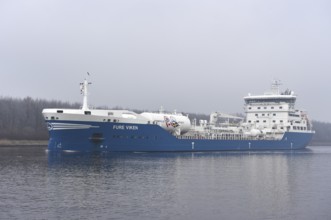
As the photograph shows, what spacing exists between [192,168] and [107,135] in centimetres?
1378

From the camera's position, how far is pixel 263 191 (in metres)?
23.9

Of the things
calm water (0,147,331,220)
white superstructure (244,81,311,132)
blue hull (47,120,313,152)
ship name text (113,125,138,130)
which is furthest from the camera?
white superstructure (244,81,311,132)

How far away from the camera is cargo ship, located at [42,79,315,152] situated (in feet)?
145

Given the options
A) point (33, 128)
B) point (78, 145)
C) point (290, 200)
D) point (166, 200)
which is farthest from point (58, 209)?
point (33, 128)

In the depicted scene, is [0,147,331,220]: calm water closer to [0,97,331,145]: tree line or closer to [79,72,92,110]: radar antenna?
[79,72,92,110]: radar antenna

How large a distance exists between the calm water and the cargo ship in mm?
10147

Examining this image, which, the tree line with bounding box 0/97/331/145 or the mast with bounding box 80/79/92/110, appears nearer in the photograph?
the mast with bounding box 80/79/92/110

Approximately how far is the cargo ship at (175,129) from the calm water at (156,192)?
33.3 ft

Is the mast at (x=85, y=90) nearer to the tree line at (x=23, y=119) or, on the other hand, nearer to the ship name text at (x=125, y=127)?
the ship name text at (x=125, y=127)

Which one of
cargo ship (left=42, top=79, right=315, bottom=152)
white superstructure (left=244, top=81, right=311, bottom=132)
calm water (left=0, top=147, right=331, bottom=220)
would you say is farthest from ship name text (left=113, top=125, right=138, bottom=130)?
white superstructure (left=244, top=81, right=311, bottom=132)

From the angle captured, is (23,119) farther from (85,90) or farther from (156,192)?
(156,192)

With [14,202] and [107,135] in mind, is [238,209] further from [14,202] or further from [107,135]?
[107,135]

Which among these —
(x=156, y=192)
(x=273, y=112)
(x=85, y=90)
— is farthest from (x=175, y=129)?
(x=156, y=192)

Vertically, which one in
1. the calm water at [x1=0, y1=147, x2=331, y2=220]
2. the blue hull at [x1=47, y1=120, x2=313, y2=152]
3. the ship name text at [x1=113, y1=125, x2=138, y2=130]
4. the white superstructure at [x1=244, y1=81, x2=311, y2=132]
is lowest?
the calm water at [x1=0, y1=147, x2=331, y2=220]
